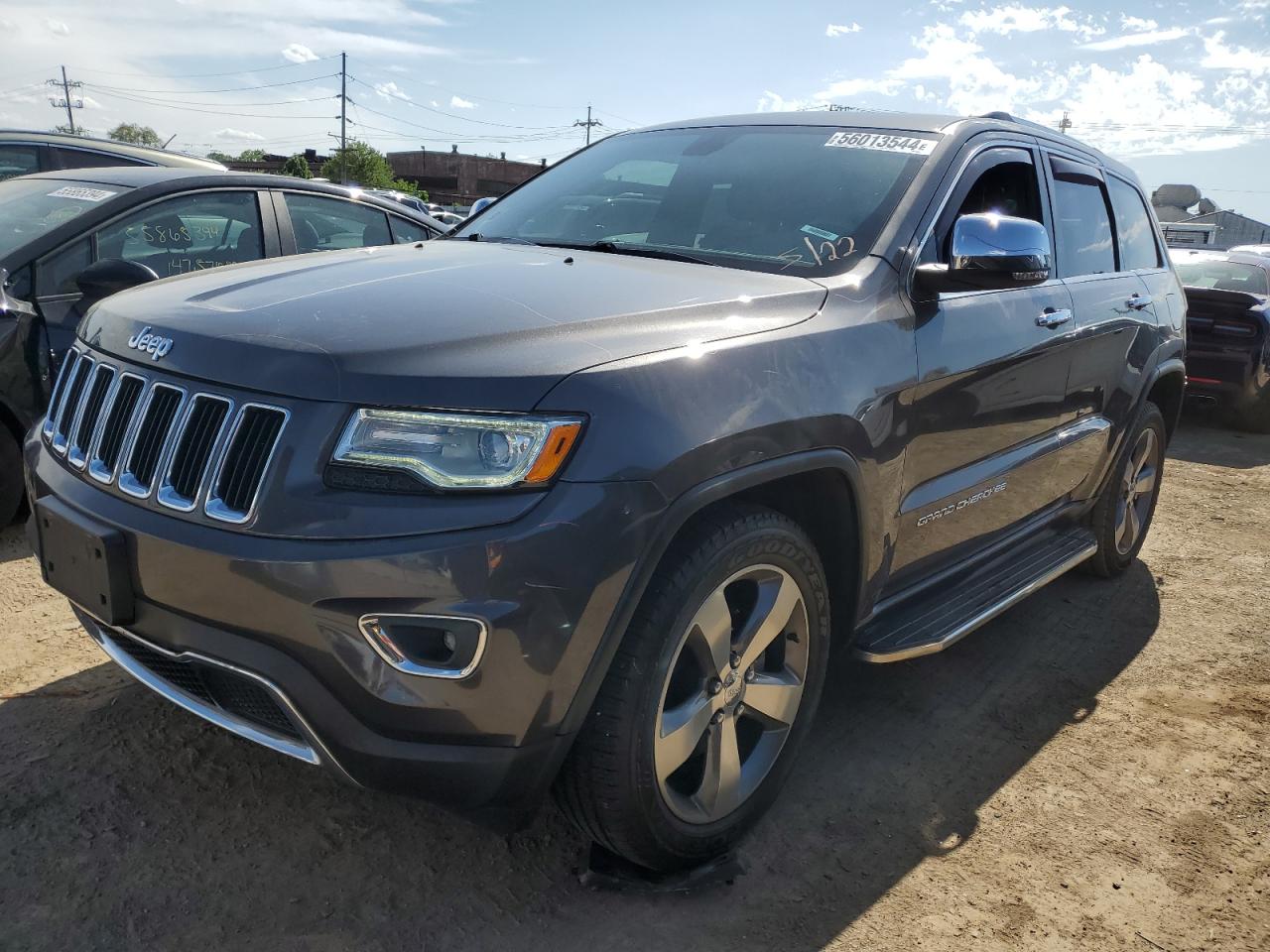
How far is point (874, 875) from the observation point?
262 cm

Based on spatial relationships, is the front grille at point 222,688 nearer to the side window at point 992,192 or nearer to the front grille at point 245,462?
the front grille at point 245,462

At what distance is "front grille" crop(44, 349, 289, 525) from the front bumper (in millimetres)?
83

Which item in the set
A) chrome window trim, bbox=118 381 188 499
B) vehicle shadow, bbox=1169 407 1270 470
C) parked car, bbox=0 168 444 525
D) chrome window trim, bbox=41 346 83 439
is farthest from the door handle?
vehicle shadow, bbox=1169 407 1270 470

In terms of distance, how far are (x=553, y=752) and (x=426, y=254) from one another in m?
1.60

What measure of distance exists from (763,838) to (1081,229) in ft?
9.26

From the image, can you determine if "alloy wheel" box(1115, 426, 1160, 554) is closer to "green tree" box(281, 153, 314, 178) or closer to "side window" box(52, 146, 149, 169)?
"side window" box(52, 146, 149, 169)

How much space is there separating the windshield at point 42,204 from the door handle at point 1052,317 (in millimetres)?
3926

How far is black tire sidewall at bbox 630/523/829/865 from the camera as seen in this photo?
219 cm

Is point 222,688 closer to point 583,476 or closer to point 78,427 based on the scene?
point 78,427

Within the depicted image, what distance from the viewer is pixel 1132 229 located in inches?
188

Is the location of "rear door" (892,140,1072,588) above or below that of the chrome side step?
above

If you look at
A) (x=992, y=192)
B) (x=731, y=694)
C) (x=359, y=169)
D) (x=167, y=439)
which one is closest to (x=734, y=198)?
(x=992, y=192)

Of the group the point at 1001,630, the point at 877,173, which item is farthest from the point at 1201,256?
the point at 877,173

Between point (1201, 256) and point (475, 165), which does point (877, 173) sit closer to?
point (1201, 256)
